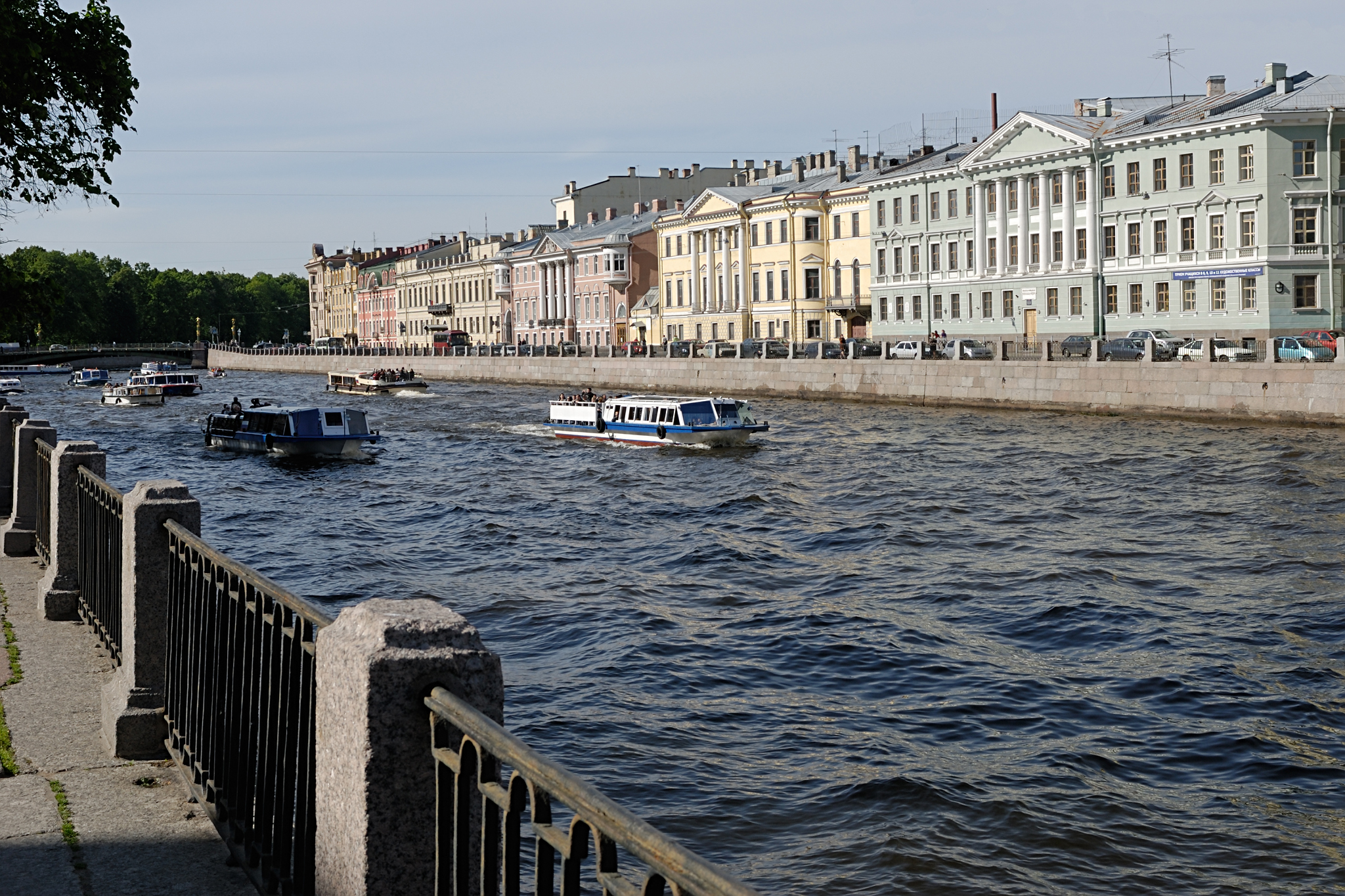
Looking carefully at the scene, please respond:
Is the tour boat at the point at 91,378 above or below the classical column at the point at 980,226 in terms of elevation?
below

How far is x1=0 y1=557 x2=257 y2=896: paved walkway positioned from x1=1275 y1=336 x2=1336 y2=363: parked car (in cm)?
2896

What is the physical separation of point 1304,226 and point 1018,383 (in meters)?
13.3

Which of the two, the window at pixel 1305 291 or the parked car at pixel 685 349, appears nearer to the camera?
the window at pixel 1305 291

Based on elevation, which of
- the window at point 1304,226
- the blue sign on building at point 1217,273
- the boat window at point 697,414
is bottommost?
the boat window at point 697,414

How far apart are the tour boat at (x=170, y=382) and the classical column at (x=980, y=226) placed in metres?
35.8

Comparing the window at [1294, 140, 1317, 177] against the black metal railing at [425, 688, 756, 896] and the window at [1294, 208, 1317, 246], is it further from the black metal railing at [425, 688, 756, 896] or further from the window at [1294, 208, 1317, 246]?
the black metal railing at [425, 688, 756, 896]

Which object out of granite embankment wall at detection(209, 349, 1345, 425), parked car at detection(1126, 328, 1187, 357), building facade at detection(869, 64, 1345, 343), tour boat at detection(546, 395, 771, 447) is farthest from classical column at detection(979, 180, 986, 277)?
tour boat at detection(546, 395, 771, 447)

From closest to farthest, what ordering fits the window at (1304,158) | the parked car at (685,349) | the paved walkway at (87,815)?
the paved walkway at (87,815) < the window at (1304,158) < the parked car at (685,349)

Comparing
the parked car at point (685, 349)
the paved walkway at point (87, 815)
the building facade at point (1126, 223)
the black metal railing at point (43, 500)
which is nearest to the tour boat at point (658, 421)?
the parked car at point (685, 349)

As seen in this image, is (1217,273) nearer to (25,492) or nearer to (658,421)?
(658,421)

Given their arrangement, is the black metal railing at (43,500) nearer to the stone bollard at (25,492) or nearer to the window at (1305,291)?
the stone bollard at (25,492)

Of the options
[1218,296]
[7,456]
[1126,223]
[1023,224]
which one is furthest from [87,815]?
[1023,224]

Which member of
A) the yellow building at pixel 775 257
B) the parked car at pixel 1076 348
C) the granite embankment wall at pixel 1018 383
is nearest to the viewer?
the granite embankment wall at pixel 1018 383

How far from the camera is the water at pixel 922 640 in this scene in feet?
25.8
